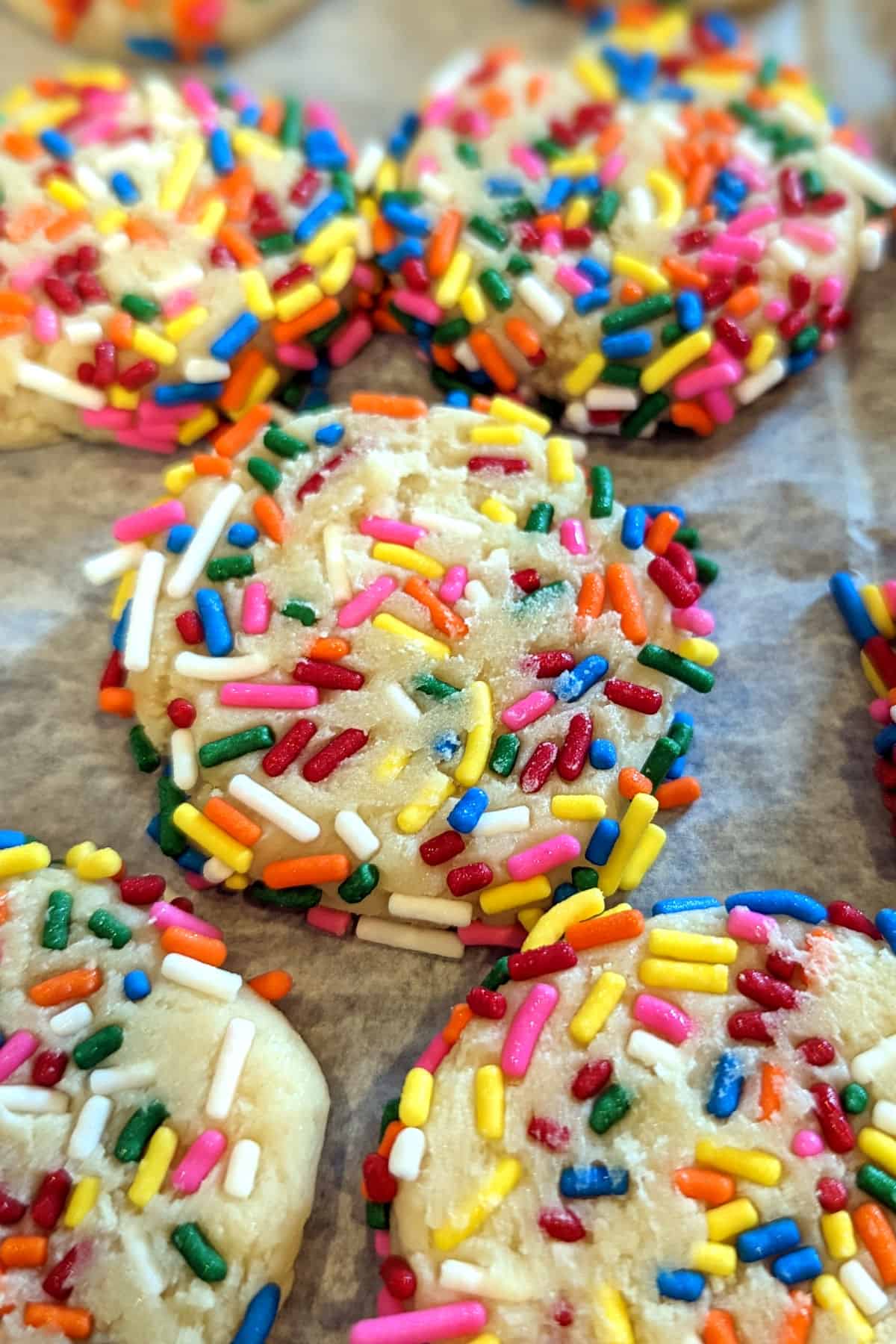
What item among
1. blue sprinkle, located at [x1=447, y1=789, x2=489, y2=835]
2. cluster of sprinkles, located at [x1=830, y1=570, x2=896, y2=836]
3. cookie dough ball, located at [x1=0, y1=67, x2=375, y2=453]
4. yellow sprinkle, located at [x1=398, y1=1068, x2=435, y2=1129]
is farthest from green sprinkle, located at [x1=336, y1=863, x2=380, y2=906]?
cookie dough ball, located at [x1=0, y1=67, x2=375, y2=453]

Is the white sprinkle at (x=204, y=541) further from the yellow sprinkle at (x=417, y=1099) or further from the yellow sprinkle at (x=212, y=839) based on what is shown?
the yellow sprinkle at (x=417, y=1099)

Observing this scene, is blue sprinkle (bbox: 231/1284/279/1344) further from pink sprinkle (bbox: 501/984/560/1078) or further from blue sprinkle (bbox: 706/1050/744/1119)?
blue sprinkle (bbox: 706/1050/744/1119)

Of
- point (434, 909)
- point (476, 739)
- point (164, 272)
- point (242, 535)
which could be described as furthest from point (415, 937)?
point (164, 272)

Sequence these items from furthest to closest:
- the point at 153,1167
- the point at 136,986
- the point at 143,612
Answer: the point at 143,612 → the point at 136,986 → the point at 153,1167

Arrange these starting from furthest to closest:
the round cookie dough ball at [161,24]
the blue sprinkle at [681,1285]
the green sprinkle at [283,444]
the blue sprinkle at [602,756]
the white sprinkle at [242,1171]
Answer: the round cookie dough ball at [161,24]
the green sprinkle at [283,444]
the blue sprinkle at [602,756]
the white sprinkle at [242,1171]
the blue sprinkle at [681,1285]

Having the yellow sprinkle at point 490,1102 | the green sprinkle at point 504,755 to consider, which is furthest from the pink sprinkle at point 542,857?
the yellow sprinkle at point 490,1102

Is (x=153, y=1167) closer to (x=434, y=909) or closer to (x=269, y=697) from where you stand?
(x=434, y=909)
